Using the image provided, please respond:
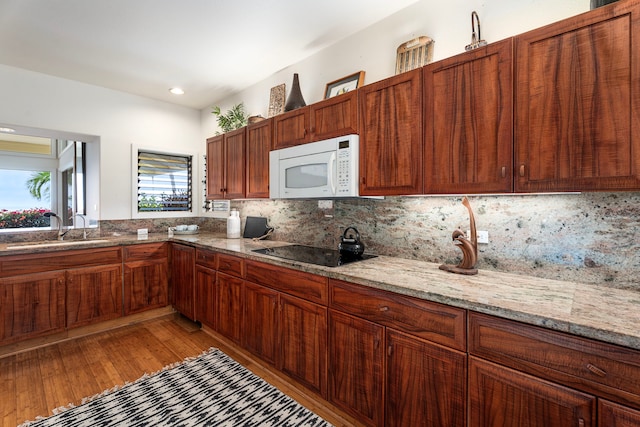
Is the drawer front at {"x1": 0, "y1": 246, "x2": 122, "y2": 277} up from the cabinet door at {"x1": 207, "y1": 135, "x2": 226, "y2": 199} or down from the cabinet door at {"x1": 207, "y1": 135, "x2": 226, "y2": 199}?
down

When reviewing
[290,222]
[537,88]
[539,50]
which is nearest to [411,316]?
[537,88]

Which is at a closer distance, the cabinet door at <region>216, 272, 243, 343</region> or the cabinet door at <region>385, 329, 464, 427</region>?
the cabinet door at <region>385, 329, 464, 427</region>

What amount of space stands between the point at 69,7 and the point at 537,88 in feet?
9.97

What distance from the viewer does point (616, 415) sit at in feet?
2.98

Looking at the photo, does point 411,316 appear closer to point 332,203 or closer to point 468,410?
point 468,410

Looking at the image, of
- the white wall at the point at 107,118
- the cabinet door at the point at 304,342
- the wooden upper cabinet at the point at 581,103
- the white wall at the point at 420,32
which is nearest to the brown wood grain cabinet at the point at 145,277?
the white wall at the point at 107,118

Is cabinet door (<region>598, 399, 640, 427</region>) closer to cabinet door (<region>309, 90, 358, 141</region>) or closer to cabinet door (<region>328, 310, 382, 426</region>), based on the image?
cabinet door (<region>328, 310, 382, 426</region>)

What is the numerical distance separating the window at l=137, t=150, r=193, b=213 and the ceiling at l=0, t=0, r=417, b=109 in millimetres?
1036

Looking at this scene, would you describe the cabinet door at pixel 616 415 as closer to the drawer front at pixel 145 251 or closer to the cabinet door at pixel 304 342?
the cabinet door at pixel 304 342

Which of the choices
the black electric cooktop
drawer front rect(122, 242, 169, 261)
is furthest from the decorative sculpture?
drawer front rect(122, 242, 169, 261)

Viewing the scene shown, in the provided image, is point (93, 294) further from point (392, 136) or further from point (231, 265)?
point (392, 136)

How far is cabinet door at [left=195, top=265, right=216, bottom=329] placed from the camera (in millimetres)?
2777

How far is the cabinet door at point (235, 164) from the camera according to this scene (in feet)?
10.0

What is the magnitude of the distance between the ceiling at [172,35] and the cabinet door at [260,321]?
2.09m
